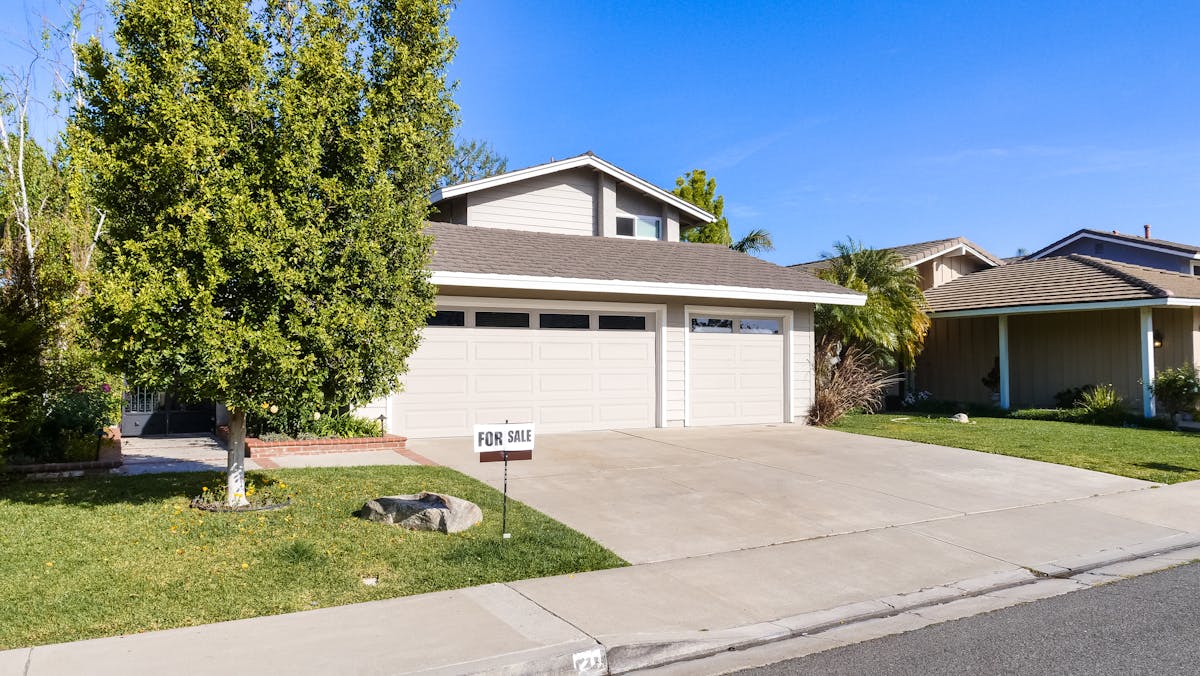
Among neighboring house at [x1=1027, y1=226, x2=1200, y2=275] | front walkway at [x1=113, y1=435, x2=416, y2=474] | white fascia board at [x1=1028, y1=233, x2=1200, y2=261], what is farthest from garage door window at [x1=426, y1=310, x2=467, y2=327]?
neighboring house at [x1=1027, y1=226, x2=1200, y2=275]

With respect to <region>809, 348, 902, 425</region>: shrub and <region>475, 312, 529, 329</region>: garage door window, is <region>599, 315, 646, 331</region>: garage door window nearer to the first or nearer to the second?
<region>475, 312, 529, 329</region>: garage door window

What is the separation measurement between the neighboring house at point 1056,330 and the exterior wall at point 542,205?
10.6 metres

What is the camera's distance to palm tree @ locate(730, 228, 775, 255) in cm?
2480

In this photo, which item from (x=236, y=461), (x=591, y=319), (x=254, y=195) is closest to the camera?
(x=254, y=195)

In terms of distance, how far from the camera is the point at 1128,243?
27.4 m

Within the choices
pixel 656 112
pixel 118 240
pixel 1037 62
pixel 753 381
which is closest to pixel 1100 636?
pixel 118 240

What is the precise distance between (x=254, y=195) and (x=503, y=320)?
7.20 m

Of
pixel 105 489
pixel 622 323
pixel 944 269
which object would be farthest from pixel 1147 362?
pixel 105 489

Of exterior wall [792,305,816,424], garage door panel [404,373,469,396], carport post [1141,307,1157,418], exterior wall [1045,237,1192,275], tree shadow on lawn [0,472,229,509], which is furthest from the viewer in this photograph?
exterior wall [1045,237,1192,275]

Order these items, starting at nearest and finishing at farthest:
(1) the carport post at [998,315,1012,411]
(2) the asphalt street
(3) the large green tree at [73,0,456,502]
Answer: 1. (2) the asphalt street
2. (3) the large green tree at [73,0,456,502]
3. (1) the carport post at [998,315,1012,411]

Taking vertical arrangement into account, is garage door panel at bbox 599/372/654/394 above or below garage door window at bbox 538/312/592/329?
below

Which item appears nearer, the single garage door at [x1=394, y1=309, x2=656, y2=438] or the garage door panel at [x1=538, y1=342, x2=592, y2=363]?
the single garage door at [x1=394, y1=309, x2=656, y2=438]

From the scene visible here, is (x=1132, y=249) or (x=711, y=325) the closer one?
(x=711, y=325)

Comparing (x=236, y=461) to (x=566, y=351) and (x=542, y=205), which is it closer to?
(x=566, y=351)
